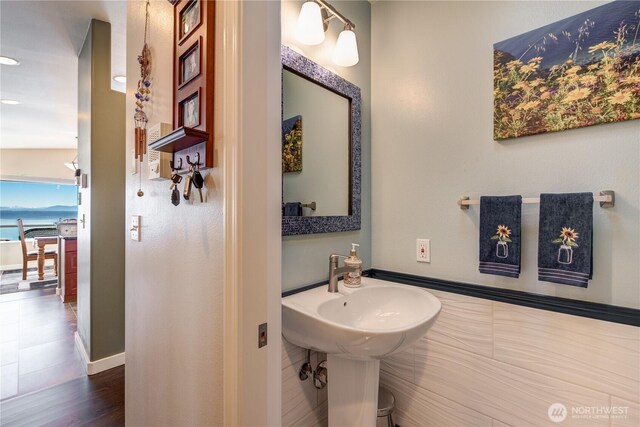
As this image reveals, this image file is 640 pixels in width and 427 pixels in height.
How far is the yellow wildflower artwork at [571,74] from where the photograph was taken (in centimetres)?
103

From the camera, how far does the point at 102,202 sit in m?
2.18

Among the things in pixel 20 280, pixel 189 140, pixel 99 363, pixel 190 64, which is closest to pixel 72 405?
pixel 99 363

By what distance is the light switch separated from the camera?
1251mm

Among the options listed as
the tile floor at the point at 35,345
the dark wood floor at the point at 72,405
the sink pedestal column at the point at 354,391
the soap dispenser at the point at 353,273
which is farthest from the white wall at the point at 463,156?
the tile floor at the point at 35,345

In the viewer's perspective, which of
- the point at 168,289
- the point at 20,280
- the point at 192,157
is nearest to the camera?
the point at 192,157

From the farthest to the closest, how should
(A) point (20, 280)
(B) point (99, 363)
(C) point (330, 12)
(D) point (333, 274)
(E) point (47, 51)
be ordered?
(A) point (20, 280), (E) point (47, 51), (B) point (99, 363), (C) point (330, 12), (D) point (333, 274)

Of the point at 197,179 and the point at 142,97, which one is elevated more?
the point at 142,97

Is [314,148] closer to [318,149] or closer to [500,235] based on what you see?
[318,149]

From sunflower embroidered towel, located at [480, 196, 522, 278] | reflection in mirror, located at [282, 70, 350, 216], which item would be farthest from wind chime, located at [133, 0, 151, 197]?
sunflower embroidered towel, located at [480, 196, 522, 278]

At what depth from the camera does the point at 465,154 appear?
1399mm

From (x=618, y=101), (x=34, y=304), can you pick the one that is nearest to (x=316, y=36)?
(x=618, y=101)

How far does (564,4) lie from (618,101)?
1.46 ft

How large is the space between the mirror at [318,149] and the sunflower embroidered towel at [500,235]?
2.05 feet

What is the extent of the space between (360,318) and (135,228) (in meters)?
1.06
